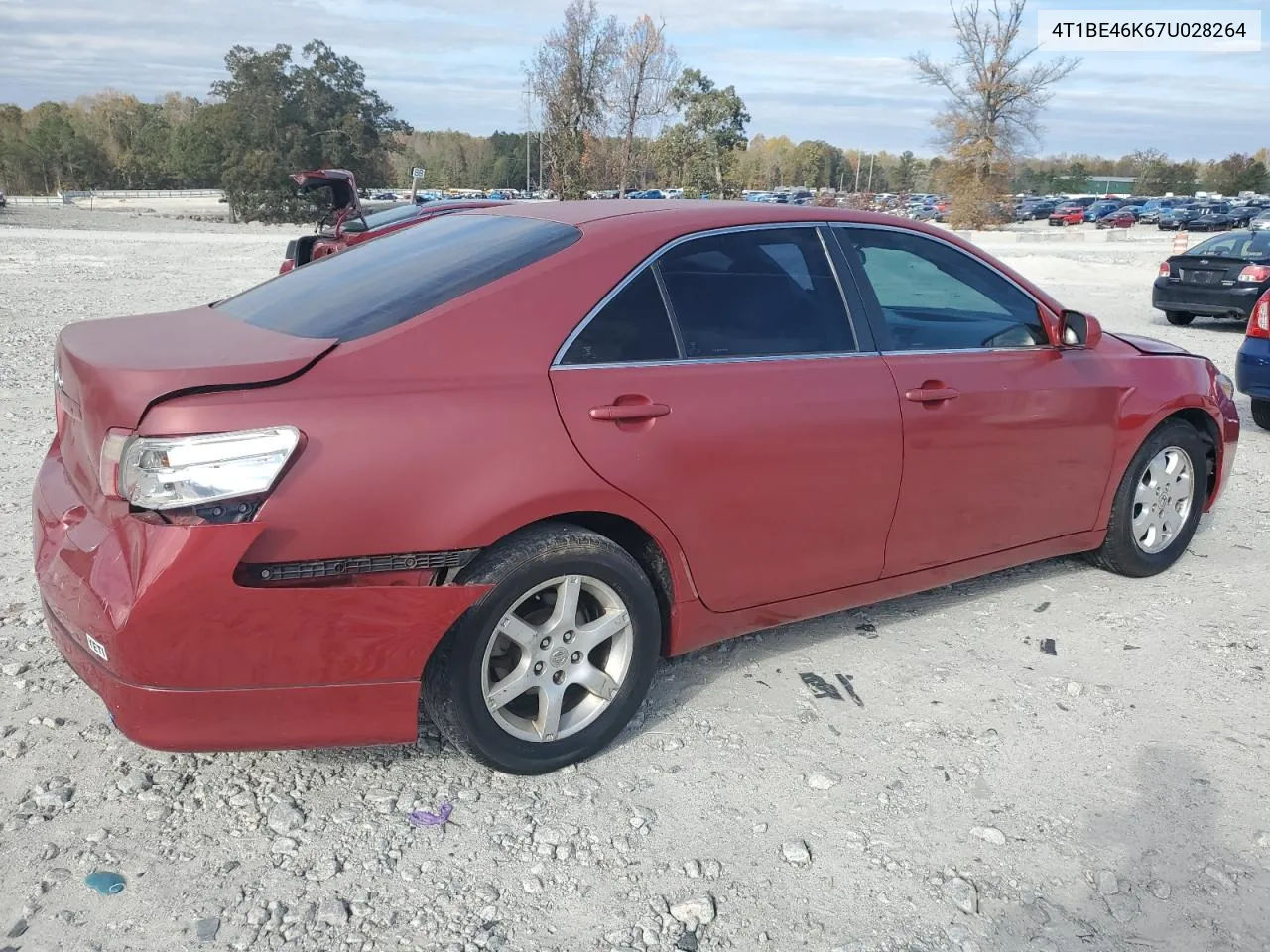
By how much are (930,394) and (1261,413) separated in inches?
235

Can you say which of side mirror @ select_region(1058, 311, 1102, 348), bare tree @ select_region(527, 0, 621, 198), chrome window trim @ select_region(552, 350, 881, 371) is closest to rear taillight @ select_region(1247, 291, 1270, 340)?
side mirror @ select_region(1058, 311, 1102, 348)

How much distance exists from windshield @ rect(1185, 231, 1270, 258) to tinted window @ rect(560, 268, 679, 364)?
46.0 ft

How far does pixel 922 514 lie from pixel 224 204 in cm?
7621

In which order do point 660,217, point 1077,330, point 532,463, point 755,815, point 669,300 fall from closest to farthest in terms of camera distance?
point 532,463
point 755,815
point 669,300
point 660,217
point 1077,330

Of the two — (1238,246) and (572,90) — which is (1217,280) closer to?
(1238,246)

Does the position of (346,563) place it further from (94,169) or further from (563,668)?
(94,169)

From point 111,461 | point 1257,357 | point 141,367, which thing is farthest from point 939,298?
point 1257,357

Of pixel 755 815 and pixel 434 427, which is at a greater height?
pixel 434 427

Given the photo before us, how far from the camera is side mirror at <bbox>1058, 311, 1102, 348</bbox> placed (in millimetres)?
4461

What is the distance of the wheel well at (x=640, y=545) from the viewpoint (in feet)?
10.8

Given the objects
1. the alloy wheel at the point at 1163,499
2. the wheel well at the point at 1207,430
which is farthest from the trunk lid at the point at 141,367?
the wheel well at the point at 1207,430

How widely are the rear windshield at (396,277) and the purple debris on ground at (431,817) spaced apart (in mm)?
1351

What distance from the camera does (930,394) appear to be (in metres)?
3.95

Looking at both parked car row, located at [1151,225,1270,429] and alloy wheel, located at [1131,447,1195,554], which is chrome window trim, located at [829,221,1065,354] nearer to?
alloy wheel, located at [1131,447,1195,554]
